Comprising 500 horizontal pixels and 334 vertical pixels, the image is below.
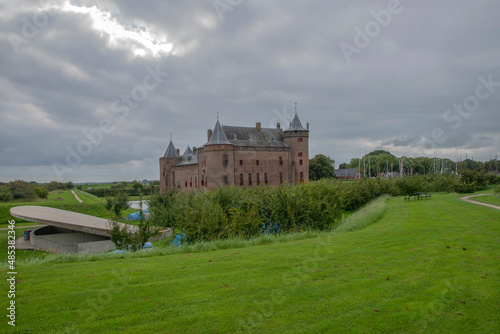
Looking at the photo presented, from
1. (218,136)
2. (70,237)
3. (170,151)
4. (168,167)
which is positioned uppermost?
(218,136)

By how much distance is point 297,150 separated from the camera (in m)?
58.7

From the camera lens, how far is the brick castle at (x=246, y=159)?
51.6 m

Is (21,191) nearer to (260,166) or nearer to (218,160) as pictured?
(218,160)

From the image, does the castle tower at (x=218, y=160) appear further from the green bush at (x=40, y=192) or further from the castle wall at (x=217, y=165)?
the green bush at (x=40, y=192)

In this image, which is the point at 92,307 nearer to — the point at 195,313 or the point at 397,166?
the point at 195,313

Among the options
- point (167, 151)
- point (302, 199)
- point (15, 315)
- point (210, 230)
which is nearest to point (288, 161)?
point (167, 151)

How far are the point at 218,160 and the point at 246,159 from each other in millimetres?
5379

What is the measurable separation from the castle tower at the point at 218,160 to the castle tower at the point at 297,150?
1232 cm

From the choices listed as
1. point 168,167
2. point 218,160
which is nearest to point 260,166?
point 218,160

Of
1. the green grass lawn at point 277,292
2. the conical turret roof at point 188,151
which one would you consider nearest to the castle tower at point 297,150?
the conical turret roof at point 188,151

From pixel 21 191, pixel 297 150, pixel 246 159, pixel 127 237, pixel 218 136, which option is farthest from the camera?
pixel 297 150

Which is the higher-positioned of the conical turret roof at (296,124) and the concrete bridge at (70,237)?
the conical turret roof at (296,124)

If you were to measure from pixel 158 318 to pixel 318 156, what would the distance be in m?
80.1

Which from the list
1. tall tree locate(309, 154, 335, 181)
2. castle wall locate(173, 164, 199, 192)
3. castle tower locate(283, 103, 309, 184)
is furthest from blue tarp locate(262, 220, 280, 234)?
tall tree locate(309, 154, 335, 181)
